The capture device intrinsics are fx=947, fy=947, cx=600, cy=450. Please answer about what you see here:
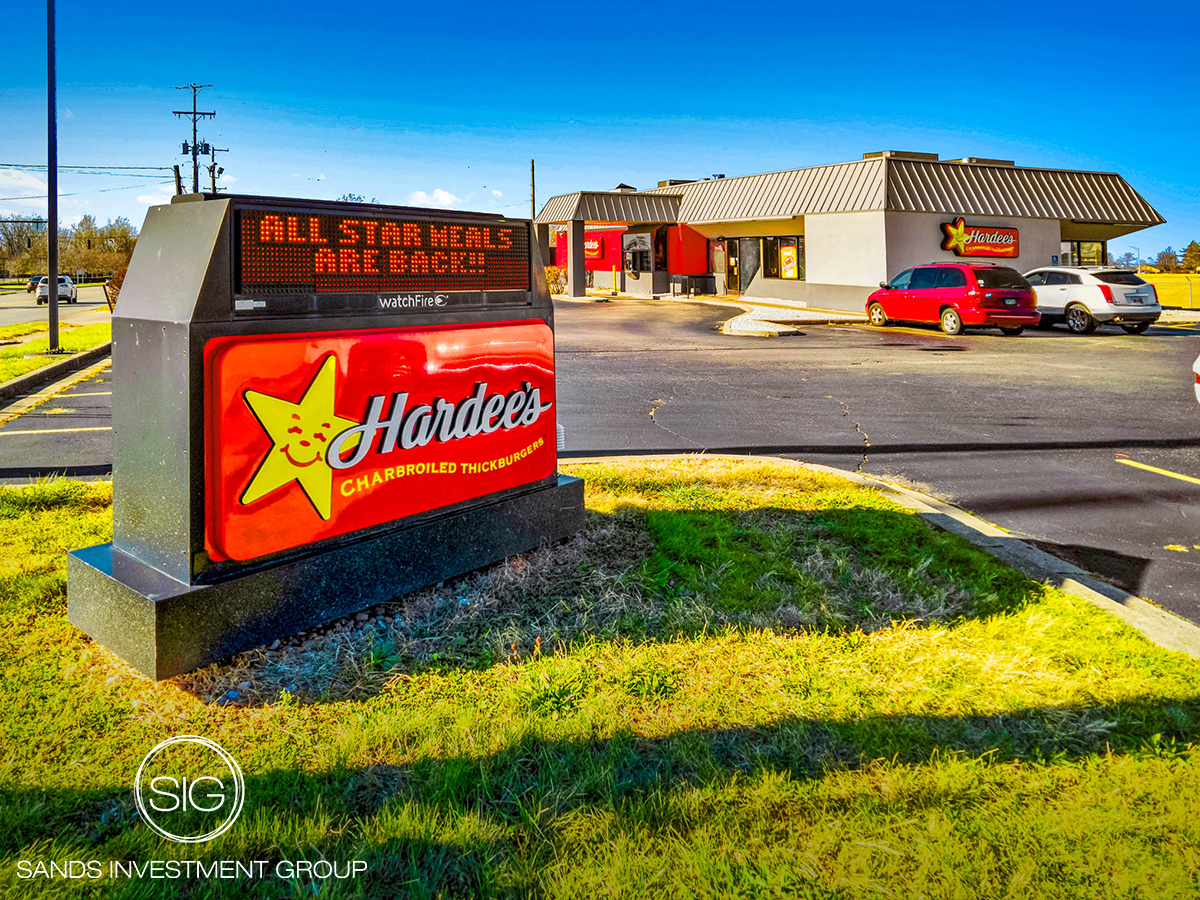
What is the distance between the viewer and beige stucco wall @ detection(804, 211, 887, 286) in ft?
107

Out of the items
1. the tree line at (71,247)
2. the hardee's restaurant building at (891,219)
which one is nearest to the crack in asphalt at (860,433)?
the hardee's restaurant building at (891,219)

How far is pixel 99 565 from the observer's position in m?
4.50

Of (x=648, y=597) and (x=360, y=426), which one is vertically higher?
(x=360, y=426)

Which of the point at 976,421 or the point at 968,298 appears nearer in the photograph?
the point at 976,421

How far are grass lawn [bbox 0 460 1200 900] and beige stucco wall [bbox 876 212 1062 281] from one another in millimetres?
28890

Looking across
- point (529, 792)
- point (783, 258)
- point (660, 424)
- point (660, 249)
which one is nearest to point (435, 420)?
point (529, 792)

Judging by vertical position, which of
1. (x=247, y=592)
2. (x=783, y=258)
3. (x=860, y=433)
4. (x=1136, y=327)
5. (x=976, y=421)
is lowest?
(x=247, y=592)

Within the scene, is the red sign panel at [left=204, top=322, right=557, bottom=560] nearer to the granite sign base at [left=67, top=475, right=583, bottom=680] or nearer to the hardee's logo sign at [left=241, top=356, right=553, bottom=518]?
the hardee's logo sign at [left=241, top=356, right=553, bottom=518]

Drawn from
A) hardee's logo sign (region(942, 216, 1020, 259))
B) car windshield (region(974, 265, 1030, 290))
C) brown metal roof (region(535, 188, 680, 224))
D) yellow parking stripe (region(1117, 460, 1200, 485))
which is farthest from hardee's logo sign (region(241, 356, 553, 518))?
brown metal roof (region(535, 188, 680, 224))

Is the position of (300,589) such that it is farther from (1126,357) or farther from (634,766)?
(1126,357)

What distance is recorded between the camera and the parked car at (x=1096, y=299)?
82.8ft

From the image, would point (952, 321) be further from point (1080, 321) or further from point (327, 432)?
point (327, 432)

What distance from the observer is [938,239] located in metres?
33.3

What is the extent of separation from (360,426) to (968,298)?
23.6 m
